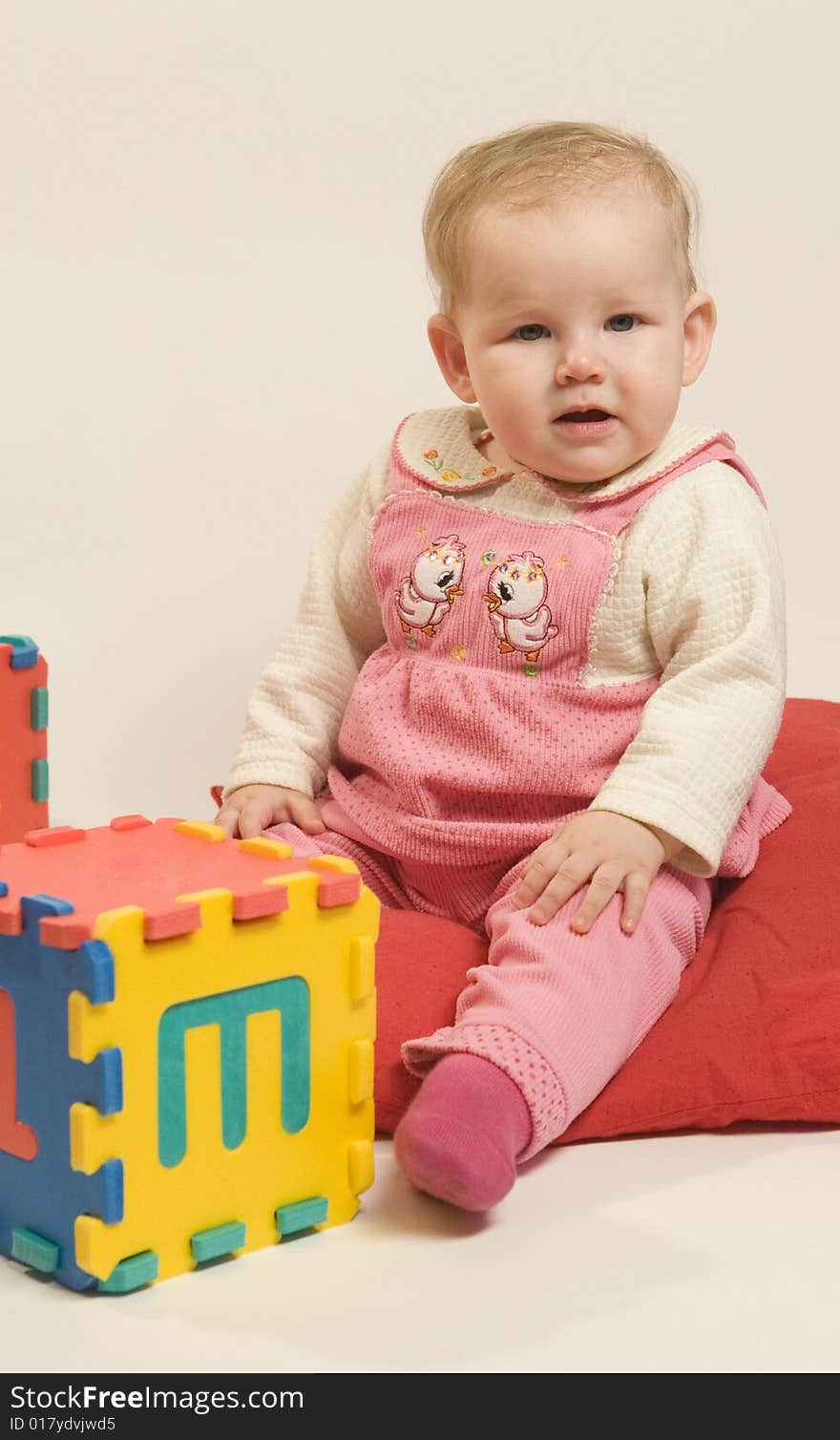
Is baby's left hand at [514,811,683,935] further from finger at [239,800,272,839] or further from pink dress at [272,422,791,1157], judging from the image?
finger at [239,800,272,839]

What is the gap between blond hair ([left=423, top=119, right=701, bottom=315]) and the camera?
6.09ft

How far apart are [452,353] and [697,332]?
0.26 m

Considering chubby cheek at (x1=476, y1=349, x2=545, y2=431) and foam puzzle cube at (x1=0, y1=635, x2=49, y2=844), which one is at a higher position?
chubby cheek at (x1=476, y1=349, x2=545, y2=431)

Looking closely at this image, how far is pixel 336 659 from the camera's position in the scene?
84.3 inches

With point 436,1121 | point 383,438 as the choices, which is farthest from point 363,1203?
point 383,438

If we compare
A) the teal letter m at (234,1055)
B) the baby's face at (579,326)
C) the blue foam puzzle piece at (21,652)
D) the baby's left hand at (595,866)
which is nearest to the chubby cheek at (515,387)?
the baby's face at (579,326)

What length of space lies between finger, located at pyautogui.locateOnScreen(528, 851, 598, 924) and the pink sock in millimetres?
204

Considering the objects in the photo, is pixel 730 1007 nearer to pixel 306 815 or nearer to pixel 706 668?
pixel 706 668


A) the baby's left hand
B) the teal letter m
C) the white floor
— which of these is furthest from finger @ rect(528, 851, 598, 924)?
the teal letter m

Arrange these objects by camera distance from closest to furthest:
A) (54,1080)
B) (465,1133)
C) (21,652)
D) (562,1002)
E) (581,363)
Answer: (54,1080) → (465,1133) → (562,1002) → (581,363) → (21,652)

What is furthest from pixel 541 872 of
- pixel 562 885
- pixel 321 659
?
pixel 321 659

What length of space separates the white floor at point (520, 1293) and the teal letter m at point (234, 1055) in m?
0.10

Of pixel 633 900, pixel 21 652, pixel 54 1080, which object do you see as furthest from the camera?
pixel 21 652

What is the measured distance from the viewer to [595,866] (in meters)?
1.71
